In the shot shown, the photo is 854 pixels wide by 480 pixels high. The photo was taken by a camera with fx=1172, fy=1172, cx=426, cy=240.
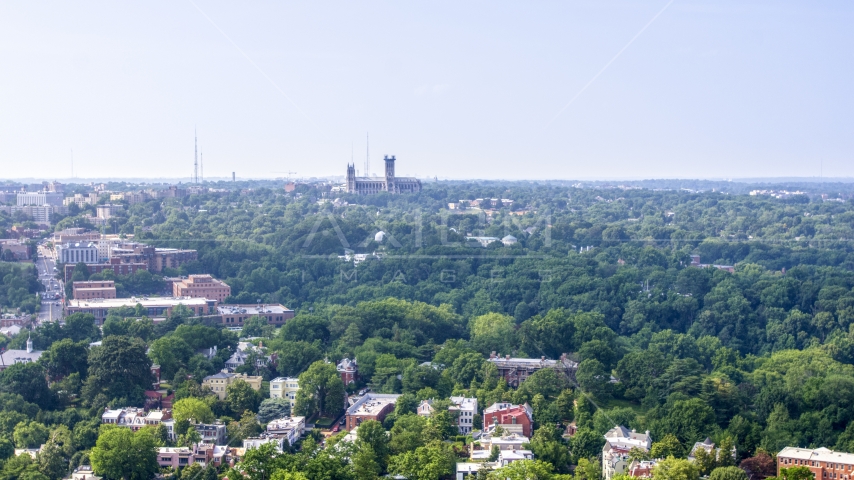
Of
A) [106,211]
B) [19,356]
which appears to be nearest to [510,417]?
[19,356]

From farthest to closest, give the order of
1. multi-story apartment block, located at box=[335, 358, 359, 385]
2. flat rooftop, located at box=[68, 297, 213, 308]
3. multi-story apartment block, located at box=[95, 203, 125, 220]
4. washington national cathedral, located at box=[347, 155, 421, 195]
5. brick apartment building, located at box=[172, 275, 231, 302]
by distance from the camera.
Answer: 1. washington national cathedral, located at box=[347, 155, 421, 195]
2. multi-story apartment block, located at box=[95, 203, 125, 220]
3. brick apartment building, located at box=[172, 275, 231, 302]
4. flat rooftop, located at box=[68, 297, 213, 308]
5. multi-story apartment block, located at box=[335, 358, 359, 385]

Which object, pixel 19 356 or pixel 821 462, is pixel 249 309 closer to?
pixel 19 356

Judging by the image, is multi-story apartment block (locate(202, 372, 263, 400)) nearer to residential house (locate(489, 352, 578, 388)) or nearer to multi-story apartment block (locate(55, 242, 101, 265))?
residential house (locate(489, 352, 578, 388))

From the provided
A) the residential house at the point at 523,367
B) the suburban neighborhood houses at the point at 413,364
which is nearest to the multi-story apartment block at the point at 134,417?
the suburban neighborhood houses at the point at 413,364

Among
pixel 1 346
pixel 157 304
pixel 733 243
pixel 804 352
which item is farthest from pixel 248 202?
pixel 804 352

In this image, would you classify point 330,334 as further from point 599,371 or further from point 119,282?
point 119,282

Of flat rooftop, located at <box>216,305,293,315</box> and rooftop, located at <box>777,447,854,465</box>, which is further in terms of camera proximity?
flat rooftop, located at <box>216,305,293,315</box>

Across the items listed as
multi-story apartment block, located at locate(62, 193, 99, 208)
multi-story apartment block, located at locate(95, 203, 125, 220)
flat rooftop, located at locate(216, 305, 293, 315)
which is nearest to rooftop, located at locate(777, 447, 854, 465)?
flat rooftop, located at locate(216, 305, 293, 315)
